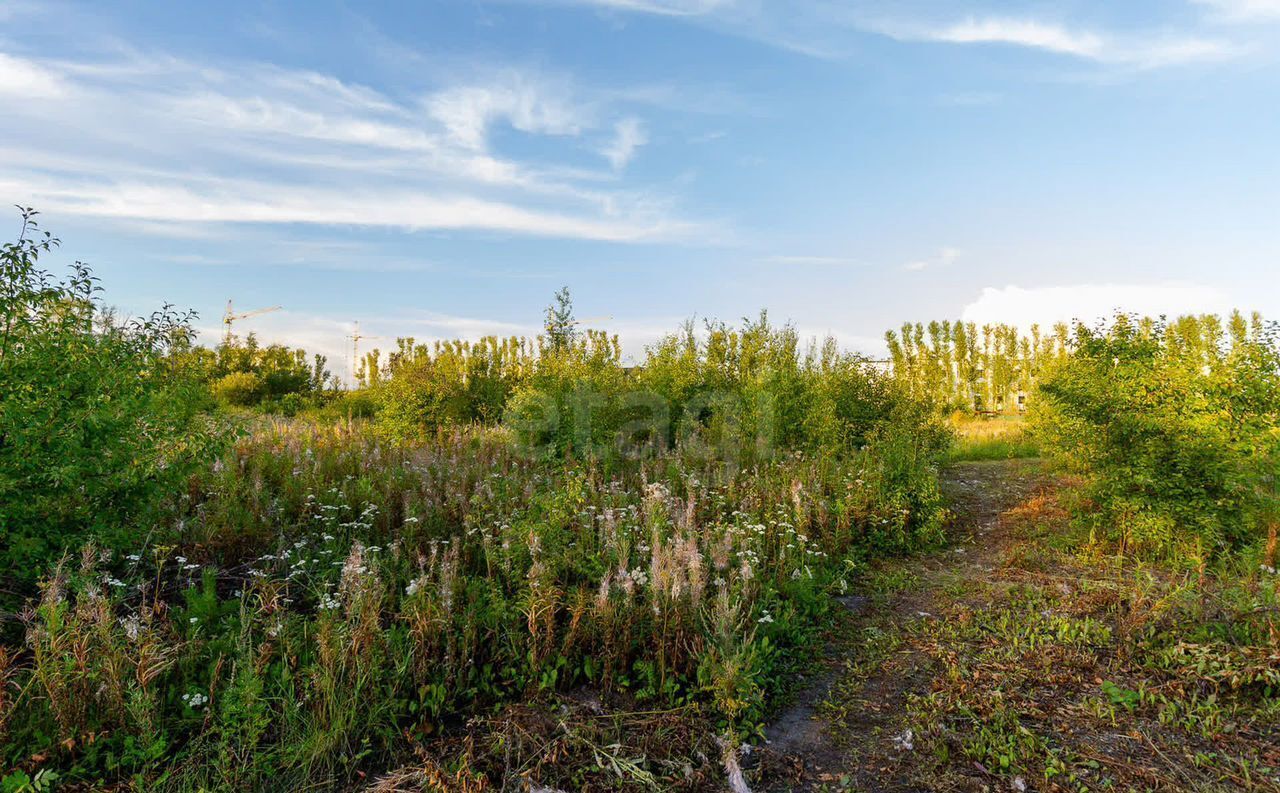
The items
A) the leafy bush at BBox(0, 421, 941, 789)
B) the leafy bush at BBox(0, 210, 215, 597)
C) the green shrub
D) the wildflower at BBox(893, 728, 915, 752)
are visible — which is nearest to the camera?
the leafy bush at BBox(0, 421, 941, 789)

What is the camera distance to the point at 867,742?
347 centimetres

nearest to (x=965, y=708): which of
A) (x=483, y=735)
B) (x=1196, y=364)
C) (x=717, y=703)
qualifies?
(x=717, y=703)

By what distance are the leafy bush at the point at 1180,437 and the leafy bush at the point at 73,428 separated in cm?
825

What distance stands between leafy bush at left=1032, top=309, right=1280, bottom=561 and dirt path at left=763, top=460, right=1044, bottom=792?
53.9 inches

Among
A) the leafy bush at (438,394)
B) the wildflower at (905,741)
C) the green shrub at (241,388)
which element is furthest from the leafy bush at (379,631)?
the green shrub at (241,388)

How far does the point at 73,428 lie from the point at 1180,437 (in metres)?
9.13

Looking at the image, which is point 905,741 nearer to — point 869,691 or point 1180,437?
point 869,691

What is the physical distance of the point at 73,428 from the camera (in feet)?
14.5

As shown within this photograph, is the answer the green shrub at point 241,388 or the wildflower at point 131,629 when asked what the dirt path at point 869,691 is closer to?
the wildflower at point 131,629

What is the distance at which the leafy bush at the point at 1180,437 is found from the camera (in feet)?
19.7

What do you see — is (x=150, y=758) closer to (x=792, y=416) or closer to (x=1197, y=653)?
(x=1197, y=653)

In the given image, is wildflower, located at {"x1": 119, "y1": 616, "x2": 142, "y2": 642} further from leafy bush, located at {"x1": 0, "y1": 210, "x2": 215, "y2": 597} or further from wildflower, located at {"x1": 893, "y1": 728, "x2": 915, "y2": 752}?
wildflower, located at {"x1": 893, "y1": 728, "x2": 915, "y2": 752}

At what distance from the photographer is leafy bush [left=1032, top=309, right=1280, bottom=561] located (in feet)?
19.7

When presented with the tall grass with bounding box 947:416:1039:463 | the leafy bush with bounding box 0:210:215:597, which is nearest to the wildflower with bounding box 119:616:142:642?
the leafy bush with bounding box 0:210:215:597
